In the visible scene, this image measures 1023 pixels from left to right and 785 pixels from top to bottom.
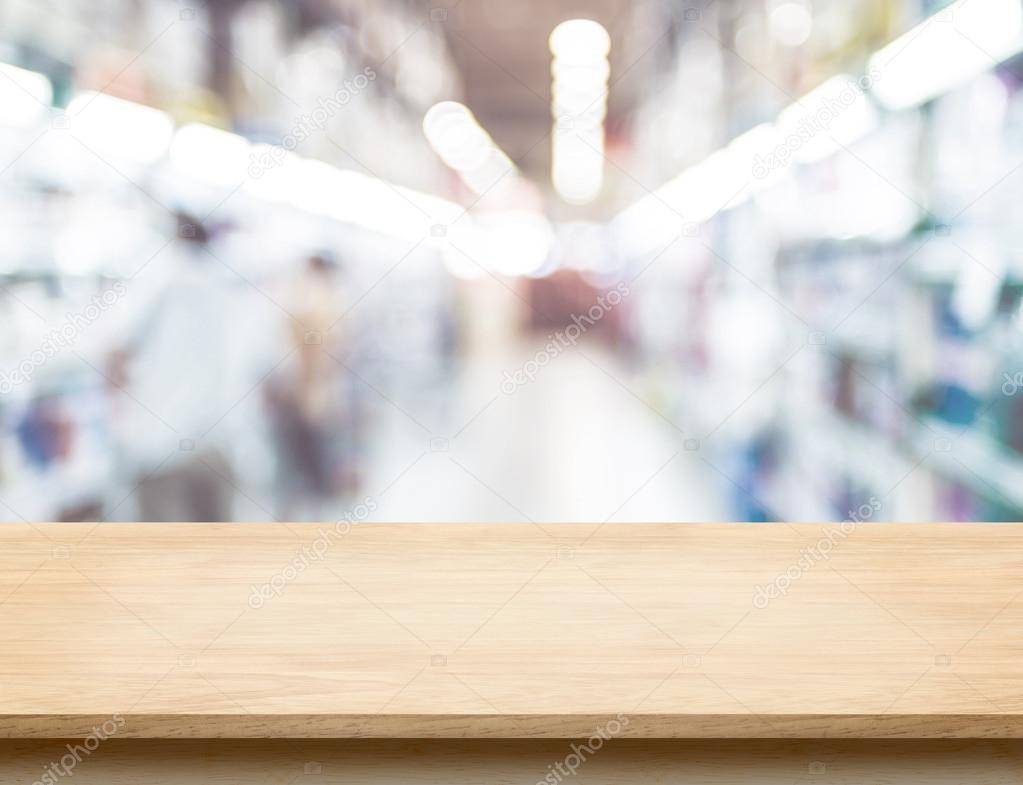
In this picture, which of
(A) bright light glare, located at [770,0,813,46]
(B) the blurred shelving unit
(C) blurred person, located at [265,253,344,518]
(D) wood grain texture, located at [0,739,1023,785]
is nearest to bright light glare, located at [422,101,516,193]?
(C) blurred person, located at [265,253,344,518]

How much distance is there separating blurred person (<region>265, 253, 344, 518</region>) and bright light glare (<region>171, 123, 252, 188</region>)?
56 centimetres

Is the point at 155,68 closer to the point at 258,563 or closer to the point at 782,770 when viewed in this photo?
the point at 258,563

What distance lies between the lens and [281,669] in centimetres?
101

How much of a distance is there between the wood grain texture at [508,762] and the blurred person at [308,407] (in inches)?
107

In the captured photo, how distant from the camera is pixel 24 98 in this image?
2.74 metres

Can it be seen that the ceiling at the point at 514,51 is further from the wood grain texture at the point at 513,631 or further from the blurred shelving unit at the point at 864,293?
the wood grain texture at the point at 513,631

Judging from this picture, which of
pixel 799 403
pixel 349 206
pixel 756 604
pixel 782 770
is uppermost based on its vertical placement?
pixel 349 206

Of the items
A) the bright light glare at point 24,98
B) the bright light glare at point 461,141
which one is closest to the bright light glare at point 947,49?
the bright light glare at point 461,141

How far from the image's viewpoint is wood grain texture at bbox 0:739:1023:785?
3.29ft

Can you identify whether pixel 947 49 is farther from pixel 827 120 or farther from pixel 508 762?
pixel 508 762

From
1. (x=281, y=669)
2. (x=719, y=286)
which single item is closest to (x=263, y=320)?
(x=719, y=286)

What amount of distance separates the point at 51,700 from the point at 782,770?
737mm

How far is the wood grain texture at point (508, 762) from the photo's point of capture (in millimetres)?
1004

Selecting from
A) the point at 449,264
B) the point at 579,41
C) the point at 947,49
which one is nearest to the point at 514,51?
the point at 579,41
